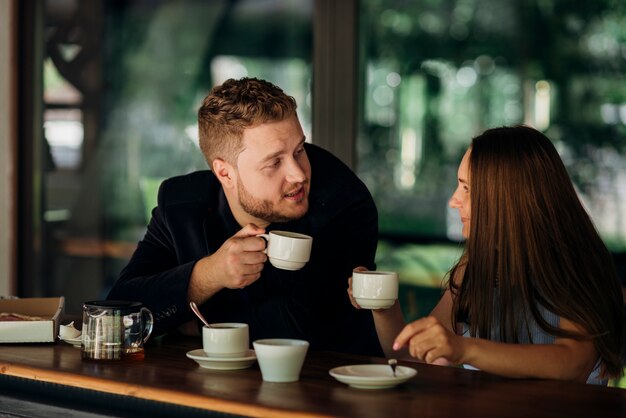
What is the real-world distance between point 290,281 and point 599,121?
1996mm

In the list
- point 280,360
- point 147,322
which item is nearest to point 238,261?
point 147,322

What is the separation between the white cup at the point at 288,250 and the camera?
2277mm

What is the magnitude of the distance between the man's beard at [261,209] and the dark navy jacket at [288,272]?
4cm

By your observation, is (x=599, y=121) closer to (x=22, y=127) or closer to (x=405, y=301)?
(x=405, y=301)

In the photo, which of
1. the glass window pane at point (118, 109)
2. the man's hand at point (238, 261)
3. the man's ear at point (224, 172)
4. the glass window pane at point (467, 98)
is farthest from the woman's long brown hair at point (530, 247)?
the glass window pane at point (118, 109)

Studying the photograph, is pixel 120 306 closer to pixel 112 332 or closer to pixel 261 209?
pixel 112 332

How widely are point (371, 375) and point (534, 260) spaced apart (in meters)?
0.49

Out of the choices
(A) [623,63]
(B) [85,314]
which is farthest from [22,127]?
(B) [85,314]

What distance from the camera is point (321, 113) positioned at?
459 cm

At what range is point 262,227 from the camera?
2670 millimetres

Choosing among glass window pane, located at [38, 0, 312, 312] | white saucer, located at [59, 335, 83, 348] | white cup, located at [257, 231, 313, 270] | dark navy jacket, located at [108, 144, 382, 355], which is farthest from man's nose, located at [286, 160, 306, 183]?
glass window pane, located at [38, 0, 312, 312]

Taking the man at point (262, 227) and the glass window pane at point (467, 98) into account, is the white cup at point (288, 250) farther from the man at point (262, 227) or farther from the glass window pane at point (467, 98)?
the glass window pane at point (467, 98)

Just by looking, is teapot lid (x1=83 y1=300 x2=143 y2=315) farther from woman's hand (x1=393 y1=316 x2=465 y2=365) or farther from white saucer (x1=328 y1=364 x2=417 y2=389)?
woman's hand (x1=393 y1=316 x2=465 y2=365)

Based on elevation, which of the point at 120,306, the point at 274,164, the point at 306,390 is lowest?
the point at 306,390
